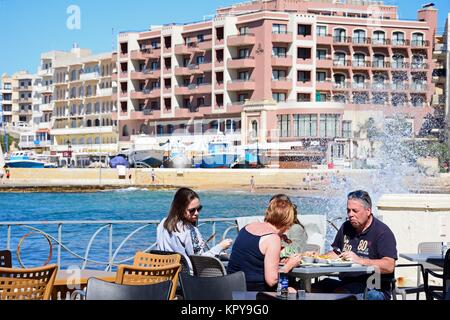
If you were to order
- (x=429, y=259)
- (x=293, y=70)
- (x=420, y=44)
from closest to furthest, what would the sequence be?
1. (x=429, y=259)
2. (x=293, y=70)
3. (x=420, y=44)

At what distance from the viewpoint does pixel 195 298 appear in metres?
5.05

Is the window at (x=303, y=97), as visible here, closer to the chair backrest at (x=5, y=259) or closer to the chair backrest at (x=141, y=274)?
the chair backrest at (x=5, y=259)

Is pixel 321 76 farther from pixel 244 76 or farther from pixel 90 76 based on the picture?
pixel 90 76

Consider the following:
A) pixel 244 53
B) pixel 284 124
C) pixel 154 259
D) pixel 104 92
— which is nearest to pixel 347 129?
pixel 284 124

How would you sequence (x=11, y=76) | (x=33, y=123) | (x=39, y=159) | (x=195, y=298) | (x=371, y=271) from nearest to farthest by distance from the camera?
1. (x=195, y=298)
2. (x=371, y=271)
3. (x=39, y=159)
4. (x=33, y=123)
5. (x=11, y=76)

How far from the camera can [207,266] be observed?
6219 millimetres

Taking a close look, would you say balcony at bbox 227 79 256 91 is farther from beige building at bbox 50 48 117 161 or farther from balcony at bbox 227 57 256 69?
beige building at bbox 50 48 117 161

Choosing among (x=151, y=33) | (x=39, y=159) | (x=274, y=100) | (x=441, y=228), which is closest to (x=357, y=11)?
(x=274, y=100)

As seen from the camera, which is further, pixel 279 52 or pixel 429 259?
pixel 279 52

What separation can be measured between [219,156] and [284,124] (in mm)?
5548

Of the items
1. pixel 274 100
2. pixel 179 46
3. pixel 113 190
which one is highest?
pixel 179 46

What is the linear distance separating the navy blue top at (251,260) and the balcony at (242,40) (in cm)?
6372

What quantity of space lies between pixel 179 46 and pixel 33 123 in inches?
1621

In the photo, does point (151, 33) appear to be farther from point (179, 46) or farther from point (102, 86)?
point (102, 86)
